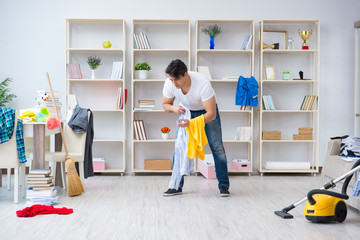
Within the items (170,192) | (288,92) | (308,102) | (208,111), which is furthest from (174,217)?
(288,92)

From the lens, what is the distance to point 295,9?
18.1 feet

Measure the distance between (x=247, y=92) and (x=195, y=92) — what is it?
1.68 m

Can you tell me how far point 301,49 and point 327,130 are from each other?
119cm

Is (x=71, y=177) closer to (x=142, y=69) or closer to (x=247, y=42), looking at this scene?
(x=142, y=69)

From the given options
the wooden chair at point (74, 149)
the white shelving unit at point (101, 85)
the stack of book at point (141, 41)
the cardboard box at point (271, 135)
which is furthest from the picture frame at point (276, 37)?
the wooden chair at point (74, 149)

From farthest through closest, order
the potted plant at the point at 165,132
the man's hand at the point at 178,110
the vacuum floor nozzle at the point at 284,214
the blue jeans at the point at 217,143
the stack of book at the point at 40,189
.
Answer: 1. the potted plant at the point at 165,132
2. the blue jeans at the point at 217,143
3. the man's hand at the point at 178,110
4. the stack of book at the point at 40,189
5. the vacuum floor nozzle at the point at 284,214

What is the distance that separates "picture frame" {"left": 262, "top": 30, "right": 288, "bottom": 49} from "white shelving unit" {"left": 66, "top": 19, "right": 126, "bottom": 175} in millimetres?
1989

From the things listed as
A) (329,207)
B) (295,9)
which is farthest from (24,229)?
(295,9)

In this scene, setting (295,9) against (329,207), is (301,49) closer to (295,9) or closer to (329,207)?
(295,9)

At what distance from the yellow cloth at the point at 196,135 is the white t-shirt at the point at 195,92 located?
7.4 inches

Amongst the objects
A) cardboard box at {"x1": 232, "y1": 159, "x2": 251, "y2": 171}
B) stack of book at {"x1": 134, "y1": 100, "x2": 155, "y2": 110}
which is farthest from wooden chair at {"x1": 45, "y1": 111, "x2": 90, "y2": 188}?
cardboard box at {"x1": 232, "y1": 159, "x2": 251, "y2": 171}

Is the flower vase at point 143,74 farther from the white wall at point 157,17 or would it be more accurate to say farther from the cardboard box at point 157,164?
the cardboard box at point 157,164

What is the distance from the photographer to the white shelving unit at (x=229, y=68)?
5.50m

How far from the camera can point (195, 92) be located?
12.0 feet
